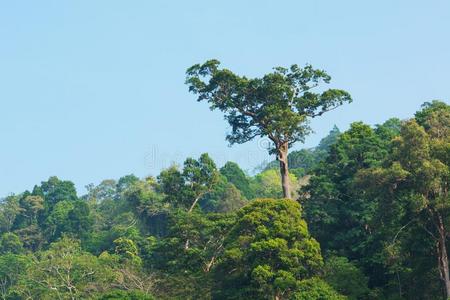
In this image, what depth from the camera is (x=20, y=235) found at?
217ft

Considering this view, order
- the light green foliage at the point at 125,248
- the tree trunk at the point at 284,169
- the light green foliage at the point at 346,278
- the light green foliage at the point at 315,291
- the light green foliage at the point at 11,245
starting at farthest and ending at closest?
the light green foliage at the point at 11,245, the light green foliage at the point at 125,248, the tree trunk at the point at 284,169, the light green foliage at the point at 346,278, the light green foliage at the point at 315,291

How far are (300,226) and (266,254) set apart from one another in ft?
5.21

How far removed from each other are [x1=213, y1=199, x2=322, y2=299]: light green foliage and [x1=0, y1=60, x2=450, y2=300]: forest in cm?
4

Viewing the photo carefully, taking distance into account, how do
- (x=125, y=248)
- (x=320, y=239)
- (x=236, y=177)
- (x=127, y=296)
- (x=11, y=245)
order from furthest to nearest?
(x=236, y=177), (x=11, y=245), (x=125, y=248), (x=320, y=239), (x=127, y=296)

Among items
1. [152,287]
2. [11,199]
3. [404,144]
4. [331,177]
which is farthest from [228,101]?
[11,199]

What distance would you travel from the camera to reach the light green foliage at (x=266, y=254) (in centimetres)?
2766

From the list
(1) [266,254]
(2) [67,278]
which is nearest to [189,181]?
(2) [67,278]

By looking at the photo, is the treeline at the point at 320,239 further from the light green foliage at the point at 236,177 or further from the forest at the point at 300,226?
the light green foliage at the point at 236,177

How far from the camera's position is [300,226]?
2889cm

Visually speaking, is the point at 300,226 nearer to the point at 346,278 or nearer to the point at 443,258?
the point at 346,278

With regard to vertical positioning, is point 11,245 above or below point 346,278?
above

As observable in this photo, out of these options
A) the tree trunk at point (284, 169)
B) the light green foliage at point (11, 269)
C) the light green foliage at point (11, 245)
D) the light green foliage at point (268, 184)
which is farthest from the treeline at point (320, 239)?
the light green foliage at point (268, 184)

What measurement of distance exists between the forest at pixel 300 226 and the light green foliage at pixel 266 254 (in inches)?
1.5

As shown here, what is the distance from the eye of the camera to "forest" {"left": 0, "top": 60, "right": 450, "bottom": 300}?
87.2 feet
